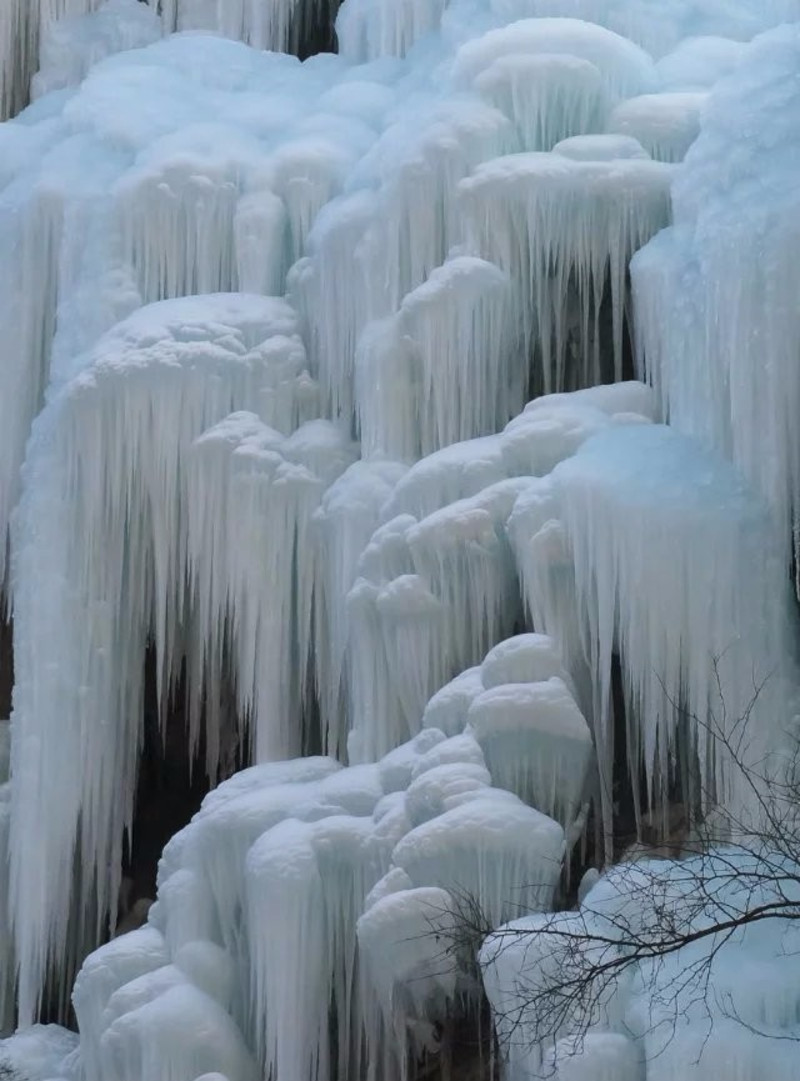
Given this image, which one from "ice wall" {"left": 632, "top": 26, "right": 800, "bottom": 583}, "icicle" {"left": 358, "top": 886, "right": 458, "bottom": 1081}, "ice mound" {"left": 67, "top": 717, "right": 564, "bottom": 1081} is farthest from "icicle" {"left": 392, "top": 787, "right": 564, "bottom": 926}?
"ice wall" {"left": 632, "top": 26, "right": 800, "bottom": 583}

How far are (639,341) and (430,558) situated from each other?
5.10ft

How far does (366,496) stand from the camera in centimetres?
1044

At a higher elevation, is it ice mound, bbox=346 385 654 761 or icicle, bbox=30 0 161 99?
icicle, bbox=30 0 161 99

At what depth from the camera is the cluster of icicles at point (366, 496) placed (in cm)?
884

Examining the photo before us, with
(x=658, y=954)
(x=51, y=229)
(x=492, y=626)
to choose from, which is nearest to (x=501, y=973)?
(x=658, y=954)

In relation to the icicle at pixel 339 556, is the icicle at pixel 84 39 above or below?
above

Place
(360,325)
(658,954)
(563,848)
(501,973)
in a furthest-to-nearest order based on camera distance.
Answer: (360,325)
(563,848)
(501,973)
(658,954)

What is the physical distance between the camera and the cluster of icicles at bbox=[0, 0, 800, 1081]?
884 cm

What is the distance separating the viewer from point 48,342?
12633mm

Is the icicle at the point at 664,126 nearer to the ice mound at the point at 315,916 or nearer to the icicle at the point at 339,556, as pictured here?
the icicle at the point at 339,556

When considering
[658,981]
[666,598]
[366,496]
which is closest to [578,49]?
[366,496]

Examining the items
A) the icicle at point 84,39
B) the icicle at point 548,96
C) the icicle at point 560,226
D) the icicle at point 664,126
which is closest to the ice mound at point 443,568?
the icicle at point 560,226

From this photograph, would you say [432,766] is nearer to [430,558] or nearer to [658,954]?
[430,558]

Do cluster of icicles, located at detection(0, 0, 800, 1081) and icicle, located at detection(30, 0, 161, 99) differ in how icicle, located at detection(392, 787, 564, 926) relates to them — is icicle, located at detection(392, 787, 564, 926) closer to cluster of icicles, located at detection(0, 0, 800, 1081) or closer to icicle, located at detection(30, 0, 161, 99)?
cluster of icicles, located at detection(0, 0, 800, 1081)
